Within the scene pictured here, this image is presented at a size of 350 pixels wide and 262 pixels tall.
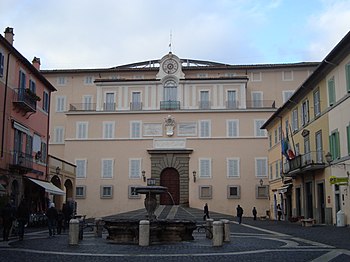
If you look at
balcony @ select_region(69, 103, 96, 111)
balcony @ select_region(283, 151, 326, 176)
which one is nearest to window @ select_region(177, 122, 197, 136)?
balcony @ select_region(69, 103, 96, 111)

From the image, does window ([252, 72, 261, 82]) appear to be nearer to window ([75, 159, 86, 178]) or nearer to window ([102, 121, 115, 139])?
window ([102, 121, 115, 139])

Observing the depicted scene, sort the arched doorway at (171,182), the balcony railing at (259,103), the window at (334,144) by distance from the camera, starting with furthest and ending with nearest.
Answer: the balcony railing at (259,103)
the arched doorway at (171,182)
the window at (334,144)

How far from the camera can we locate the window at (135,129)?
1994 inches

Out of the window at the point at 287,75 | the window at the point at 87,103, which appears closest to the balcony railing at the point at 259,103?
the window at the point at 287,75

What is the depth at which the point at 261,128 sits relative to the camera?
4878 centimetres

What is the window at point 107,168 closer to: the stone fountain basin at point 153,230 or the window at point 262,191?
the window at point 262,191

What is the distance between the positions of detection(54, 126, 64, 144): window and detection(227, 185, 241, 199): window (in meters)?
18.5

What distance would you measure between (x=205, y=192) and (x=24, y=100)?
2354cm

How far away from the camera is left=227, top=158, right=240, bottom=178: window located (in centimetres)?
4906

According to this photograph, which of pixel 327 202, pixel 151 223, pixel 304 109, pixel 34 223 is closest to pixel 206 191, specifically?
pixel 304 109

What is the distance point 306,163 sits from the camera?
108 ft

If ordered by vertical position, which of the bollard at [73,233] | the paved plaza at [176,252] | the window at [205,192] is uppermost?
the window at [205,192]

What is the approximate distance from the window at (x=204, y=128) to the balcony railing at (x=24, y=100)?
72.4 ft

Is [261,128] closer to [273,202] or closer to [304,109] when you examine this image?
[273,202]
